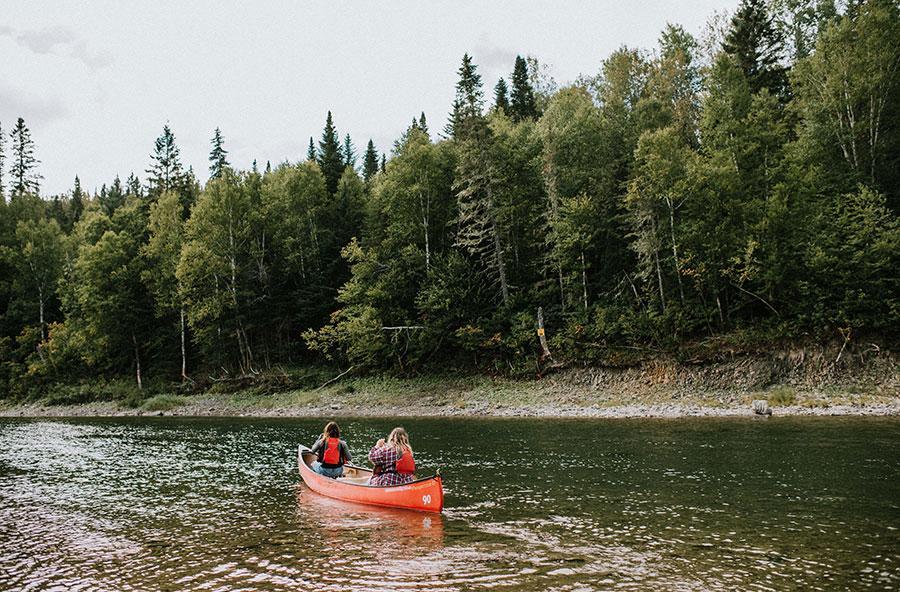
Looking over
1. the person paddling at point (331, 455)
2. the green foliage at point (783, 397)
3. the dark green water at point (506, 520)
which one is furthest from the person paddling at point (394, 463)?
the green foliage at point (783, 397)

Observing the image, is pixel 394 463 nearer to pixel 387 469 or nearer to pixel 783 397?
pixel 387 469

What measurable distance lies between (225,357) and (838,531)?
51422 millimetres

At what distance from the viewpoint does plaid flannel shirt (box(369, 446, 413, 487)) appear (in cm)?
1386

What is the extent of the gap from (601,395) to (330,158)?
4621 cm

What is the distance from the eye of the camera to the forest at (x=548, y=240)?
116ft

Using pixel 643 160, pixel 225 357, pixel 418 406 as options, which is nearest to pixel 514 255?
pixel 643 160

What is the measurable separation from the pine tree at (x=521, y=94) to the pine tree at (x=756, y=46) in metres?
23.3

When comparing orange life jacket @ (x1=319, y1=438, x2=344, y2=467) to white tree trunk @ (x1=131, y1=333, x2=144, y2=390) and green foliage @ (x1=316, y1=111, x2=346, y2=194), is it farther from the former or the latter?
green foliage @ (x1=316, y1=111, x2=346, y2=194)

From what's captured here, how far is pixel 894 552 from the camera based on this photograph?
9.01 meters

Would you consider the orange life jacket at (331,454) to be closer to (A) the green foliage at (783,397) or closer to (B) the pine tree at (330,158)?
(A) the green foliage at (783,397)

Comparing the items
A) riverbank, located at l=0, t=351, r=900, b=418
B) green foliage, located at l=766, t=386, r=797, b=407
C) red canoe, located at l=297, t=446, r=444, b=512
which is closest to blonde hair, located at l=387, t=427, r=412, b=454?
red canoe, located at l=297, t=446, r=444, b=512

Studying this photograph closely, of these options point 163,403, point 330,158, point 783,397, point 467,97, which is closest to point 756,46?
point 467,97

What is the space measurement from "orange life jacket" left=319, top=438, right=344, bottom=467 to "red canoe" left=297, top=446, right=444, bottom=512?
35 cm

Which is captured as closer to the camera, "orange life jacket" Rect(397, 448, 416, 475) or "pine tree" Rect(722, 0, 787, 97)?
"orange life jacket" Rect(397, 448, 416, 475)
